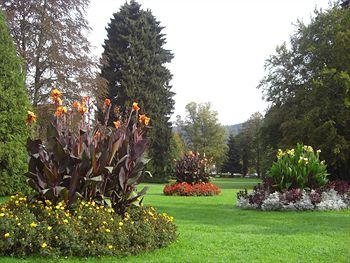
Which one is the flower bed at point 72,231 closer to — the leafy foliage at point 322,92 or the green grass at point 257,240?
the green grass at point 257,240

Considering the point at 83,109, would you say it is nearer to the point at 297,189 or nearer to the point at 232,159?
the point at 297,189

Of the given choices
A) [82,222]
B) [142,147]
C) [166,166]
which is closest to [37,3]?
[142,147]

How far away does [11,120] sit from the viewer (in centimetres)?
1347

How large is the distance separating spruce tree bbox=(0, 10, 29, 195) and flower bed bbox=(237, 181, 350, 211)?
278 inches

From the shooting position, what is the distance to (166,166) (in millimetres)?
39906

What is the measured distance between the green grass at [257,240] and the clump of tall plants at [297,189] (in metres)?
1.23

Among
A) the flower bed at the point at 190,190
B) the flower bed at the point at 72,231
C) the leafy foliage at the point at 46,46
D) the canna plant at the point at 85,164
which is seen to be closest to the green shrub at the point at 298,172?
the flower bed at the point at 190,190

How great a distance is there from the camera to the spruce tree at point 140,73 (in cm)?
3881

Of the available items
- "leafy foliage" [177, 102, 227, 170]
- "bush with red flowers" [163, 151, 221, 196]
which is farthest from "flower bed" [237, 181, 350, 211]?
"leafy foliage" [177, 102, 227, 170]

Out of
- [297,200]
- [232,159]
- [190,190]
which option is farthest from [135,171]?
[232,159]

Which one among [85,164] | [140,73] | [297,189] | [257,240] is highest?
[140,73]

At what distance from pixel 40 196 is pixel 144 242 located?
1774mm

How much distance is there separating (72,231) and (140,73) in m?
34.9

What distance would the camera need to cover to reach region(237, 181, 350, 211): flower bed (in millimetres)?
12102
